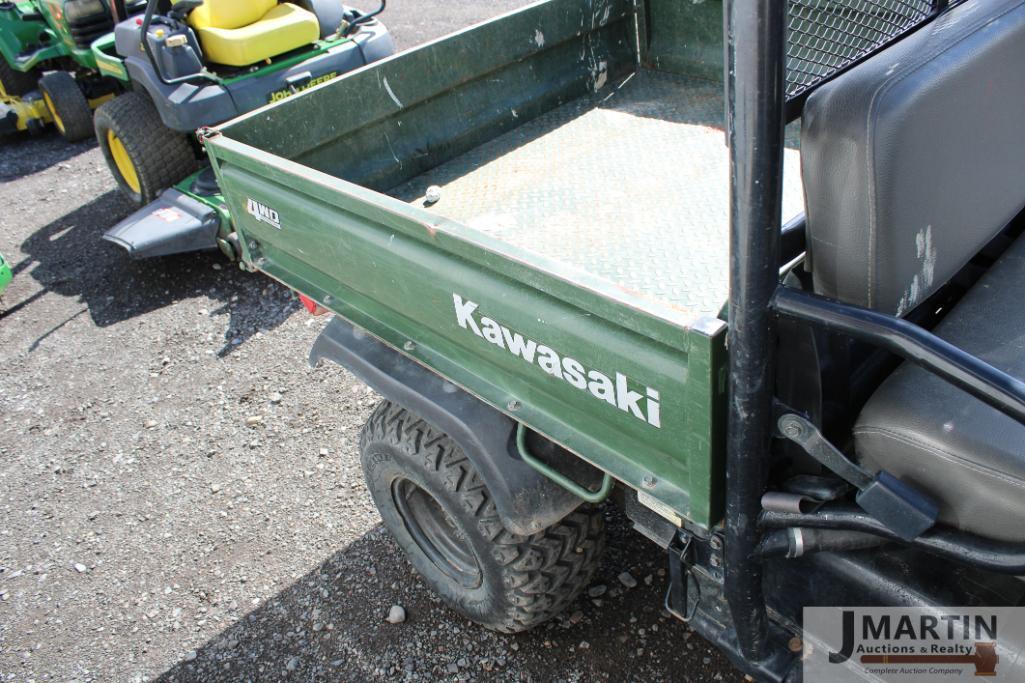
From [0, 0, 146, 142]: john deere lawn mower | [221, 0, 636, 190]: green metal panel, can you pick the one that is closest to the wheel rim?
[221, 0, 636, 190]: green metal panel

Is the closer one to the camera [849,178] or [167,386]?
[849,178]

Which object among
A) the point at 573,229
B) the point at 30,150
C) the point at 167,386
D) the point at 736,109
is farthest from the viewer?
the point at 30,150

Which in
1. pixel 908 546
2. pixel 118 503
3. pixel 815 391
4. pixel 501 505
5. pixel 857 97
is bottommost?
pixel 118 503

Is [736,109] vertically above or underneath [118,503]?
above

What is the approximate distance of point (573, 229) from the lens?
2.58 metres

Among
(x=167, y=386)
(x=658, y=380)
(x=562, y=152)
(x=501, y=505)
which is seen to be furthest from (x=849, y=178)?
(x=167, y=386)

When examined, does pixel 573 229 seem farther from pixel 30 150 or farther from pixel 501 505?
pixel 30 150

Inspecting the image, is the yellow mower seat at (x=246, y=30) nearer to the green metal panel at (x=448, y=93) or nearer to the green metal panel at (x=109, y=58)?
the green metal panel at (x=109, y=58)

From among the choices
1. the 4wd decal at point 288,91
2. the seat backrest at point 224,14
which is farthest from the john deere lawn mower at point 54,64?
the 4wd decal at point 288,91

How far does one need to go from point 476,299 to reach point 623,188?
3.42 feet

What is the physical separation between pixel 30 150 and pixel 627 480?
635 centimetres

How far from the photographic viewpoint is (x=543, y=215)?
106 inches

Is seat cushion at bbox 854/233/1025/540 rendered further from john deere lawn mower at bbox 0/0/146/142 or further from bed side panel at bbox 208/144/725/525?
john deere lawn mower at bbox 0/0/146/142

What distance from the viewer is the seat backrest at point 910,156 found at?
59.8 inches
